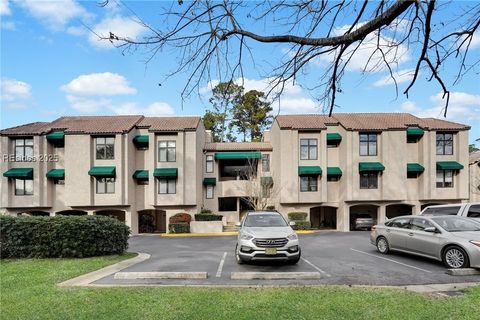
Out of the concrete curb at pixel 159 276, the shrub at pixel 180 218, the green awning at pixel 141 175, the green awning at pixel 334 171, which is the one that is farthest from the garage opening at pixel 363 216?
the concrete curb at pixel 159 276

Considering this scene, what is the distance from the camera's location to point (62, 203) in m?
27.4

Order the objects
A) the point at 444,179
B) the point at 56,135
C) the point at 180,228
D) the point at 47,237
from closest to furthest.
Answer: the point at 47,237 < the point at 180,228 < the point at 56,135 < the point at 444,179

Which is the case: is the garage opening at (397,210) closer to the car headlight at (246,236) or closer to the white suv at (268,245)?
the white suv at (268,245)

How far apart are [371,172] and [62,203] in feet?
81.3

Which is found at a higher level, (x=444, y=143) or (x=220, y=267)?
(x=444, y=143)

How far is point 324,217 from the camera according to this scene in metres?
31.3

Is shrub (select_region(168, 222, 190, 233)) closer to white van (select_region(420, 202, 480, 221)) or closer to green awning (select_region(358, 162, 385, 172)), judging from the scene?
green awning (select_region(358, 162, 385, 172))

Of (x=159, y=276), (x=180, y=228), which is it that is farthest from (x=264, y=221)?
(x=180, y=228)

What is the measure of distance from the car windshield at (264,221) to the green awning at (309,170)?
15.7 m

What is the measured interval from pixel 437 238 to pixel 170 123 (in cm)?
2247

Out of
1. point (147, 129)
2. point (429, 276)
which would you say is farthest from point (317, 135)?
point (429, 276)

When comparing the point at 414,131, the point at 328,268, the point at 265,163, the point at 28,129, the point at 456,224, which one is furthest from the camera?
the point at 265,163

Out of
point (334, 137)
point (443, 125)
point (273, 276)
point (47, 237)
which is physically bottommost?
point (273, 276)

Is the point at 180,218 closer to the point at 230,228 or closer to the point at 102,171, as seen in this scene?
the point at 230,228
